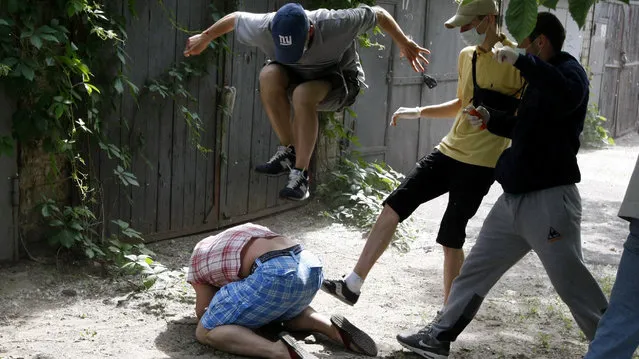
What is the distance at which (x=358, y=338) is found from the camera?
15.8ft

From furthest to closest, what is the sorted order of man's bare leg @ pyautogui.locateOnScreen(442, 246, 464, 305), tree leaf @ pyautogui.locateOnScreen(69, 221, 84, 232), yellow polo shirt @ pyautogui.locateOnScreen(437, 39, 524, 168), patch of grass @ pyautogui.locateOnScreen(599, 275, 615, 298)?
1. patch of grass @ pyautogui.locateOnScreen(599, 275, 615, 298)
2. tree leaf @ pyautogui.locateOnScreen(69, 221, 84, 232)
3. man's bare leg @ pyautogui.locateOnScreen(442, 246, 464, 305)
4. yellow polo shirt @ pyautogui.locateOnScreen(437, 39, 524, 168)

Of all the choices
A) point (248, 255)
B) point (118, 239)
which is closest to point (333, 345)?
point (248, 255)

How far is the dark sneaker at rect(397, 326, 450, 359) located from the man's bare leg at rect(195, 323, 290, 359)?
0.72 meters

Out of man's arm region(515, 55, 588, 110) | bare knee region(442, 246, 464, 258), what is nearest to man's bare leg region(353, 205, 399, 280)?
bare knee region(442, 246, 464, 258)

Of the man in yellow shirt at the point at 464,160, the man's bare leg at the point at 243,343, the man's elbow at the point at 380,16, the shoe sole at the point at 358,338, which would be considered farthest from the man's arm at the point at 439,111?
the man's bare leg at the point at 243,343

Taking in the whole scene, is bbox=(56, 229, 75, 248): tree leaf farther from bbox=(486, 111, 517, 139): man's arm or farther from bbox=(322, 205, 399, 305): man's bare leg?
bbox=(486, 111, 517, 139): man's arm

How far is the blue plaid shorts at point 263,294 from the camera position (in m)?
4.62

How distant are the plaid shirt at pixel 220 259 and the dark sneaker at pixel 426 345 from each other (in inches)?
39.3

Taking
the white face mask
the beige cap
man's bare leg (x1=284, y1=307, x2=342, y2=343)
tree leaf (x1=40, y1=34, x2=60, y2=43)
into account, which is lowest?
man's bare leg (x1=284, y1=307, x2=342, y2=343)

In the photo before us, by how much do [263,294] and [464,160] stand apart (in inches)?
54.9

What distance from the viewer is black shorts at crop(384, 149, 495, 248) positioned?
496cm

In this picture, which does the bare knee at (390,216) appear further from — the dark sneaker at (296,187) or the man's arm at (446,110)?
the man's arm at (446,110)

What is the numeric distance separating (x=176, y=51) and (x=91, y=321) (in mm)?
2443

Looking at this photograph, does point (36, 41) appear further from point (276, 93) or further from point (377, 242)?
point (377, 242)
